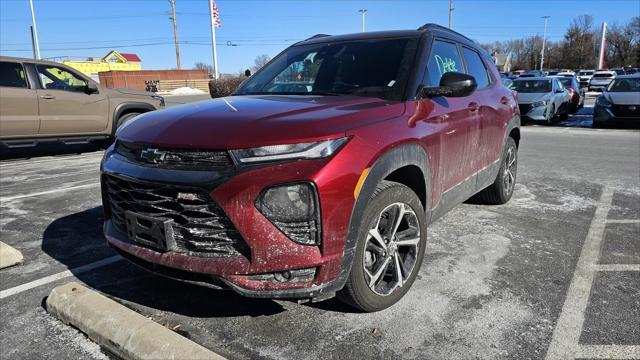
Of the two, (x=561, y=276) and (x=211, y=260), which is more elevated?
(x=211, y=260)

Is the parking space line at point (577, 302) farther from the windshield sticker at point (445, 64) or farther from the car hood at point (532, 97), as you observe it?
the car hood at point (532, 97)

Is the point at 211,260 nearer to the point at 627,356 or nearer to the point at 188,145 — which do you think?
the point at 188,145

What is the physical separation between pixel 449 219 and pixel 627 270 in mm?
1728

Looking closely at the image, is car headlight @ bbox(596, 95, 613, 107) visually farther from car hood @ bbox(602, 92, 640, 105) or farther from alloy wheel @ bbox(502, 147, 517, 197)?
alloy wheel @ bbox(502, 147, 517, 197)

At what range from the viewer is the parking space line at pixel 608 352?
2508mm

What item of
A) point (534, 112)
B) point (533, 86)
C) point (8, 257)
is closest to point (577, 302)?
point (8, 257)

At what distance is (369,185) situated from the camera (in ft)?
8.70

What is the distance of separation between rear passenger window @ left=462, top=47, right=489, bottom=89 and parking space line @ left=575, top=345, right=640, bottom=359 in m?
2.71

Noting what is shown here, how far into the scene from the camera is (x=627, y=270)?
3637mm

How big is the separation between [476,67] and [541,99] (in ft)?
37.7

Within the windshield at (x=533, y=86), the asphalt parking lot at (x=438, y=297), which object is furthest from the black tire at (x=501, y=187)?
the windshield at (x=533, y=86)

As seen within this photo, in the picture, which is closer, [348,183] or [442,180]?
[348,183]

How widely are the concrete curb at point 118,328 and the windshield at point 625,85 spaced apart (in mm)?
15241

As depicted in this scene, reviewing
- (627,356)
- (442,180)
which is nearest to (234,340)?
(442,180)
